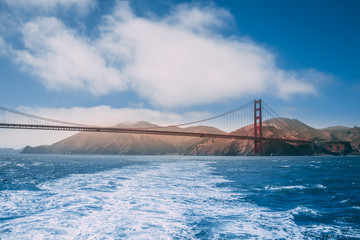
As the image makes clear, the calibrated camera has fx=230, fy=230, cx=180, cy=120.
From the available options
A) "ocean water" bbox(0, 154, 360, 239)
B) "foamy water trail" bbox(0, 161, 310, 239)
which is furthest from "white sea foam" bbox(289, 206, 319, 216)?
"foamy water trail" bbox(0, 161, 310, 239)

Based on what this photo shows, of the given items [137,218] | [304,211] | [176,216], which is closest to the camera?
[137,218]

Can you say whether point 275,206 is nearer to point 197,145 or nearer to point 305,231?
point 305,231

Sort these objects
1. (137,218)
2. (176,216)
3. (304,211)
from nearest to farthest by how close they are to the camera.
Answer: (137,218) → (176,216) → (304,211)

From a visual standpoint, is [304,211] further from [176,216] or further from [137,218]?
[137,218]

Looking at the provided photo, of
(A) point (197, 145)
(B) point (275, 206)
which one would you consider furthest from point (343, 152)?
(B) point (275, 206)

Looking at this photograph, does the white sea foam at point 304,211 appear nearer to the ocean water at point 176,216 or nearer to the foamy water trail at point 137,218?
the ocean water at point 176,216

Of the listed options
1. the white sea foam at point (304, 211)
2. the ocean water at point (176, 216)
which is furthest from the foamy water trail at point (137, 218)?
the white sea foam at point (304, 211)

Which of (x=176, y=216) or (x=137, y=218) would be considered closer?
(x=137, y=218)

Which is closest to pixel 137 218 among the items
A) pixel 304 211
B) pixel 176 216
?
pixel 176 216

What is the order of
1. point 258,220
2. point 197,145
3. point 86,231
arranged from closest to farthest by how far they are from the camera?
point 86,231, point 258,220, point 197,145

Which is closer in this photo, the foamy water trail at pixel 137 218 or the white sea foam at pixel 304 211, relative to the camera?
the foamy water trail at pixel 137 218

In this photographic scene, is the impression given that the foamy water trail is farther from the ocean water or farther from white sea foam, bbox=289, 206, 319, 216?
white sea foam, bbox=289, 206, 319, 216
